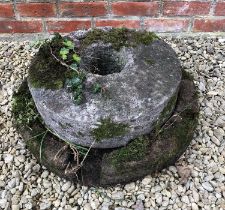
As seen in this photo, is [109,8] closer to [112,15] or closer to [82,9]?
[112,15]

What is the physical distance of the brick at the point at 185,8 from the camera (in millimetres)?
2908

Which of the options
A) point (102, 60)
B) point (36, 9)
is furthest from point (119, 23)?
point (102, 60)

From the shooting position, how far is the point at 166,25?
3068 mm

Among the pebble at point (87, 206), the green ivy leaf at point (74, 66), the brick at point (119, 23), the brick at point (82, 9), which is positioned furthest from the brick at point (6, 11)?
the pebble at point (87, 206)

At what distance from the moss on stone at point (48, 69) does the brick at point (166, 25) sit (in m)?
0.98

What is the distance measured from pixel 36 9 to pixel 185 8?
3.88 ft

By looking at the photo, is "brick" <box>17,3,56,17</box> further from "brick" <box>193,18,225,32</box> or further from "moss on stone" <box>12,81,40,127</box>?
"brick" <box>193,18,225,32</box>

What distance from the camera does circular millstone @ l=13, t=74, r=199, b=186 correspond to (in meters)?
2.05

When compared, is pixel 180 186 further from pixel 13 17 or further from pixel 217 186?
pixel 13 17

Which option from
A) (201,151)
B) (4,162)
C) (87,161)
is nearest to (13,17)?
(4,162)

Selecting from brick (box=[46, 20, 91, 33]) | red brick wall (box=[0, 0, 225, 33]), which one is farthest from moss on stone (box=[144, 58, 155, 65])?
brick (box=[46, 20, 91, 33])

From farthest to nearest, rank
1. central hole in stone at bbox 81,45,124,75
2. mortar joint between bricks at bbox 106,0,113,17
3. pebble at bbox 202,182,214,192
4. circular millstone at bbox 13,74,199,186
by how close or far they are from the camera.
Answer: mortar joint between bricks at bbox 106,0,113,17 → central hole in stone at bbox 81,45,124,75 → pebble at bbox 202,182,214,192 → circular millstone at bbox 13,74,199,186

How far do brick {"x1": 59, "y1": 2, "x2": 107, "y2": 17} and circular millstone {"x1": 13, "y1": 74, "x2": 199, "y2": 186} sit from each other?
41.1 inches

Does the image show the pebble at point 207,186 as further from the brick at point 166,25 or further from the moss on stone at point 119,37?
the brick at point 166,25
